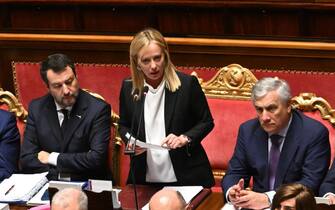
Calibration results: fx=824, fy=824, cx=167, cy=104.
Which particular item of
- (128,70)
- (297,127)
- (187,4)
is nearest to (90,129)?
(128,70)

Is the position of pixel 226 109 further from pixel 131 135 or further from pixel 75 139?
pixel 131 135

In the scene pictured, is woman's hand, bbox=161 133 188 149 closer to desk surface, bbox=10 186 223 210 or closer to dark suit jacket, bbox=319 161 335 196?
desk surface, bbox=10 186 223 210

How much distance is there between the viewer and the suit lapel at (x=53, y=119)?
3969mm

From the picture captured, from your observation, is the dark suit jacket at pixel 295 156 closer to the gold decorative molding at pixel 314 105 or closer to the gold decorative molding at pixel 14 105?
the gold decorative molding at pixel 314 105

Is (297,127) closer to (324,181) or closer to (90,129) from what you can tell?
(324,181)

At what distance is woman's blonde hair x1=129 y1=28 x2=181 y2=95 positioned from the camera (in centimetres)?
362

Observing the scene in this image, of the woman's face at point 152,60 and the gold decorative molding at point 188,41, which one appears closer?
the woman's face at point 152,60

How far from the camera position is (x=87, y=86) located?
4586mm

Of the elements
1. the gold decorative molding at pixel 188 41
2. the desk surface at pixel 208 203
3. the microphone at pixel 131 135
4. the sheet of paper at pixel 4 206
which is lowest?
the desk surface at pixel 208 203

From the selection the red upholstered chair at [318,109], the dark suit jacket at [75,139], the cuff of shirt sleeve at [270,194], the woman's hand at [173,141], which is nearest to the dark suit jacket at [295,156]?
the cuff of shirt sleeve at [270,194]

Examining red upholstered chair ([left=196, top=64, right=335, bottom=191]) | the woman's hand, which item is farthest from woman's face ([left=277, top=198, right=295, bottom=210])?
red upholstered chair ([left=196, top=64, right=335, bottom=191])

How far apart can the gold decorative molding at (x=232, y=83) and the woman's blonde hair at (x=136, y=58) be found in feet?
1.70

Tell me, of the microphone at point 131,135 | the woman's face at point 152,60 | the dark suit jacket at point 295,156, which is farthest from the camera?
the woman's face at point 152,60

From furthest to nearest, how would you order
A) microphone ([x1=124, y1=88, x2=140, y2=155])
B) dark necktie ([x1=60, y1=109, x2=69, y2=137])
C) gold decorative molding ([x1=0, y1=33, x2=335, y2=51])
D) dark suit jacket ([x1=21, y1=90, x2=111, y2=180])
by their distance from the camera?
gold decorative molding ([x1=0, y1=33, x2=335, y2=51]) → dark necktie ([x1=60, y1=109, x2=69, y2=137]) → dark suit jacket ([x1=21, y1=90, x2=111, y2=180]) → microphone ([x1=124, y1=88, x2=140, y2=155])
